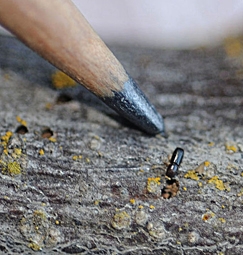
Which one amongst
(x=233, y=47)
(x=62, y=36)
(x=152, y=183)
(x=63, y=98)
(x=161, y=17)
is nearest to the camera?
(x=62, y=36)

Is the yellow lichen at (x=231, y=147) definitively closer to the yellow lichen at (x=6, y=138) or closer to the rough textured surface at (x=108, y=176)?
the rough textured surface at (x=108, y=176)

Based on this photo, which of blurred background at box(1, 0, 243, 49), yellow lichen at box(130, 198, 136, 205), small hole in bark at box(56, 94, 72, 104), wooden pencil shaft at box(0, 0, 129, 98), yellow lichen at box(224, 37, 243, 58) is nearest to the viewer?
wooden pencil shaft at box(0, 0, 129, 98)

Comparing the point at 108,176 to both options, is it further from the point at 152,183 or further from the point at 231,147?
the point at 231,147

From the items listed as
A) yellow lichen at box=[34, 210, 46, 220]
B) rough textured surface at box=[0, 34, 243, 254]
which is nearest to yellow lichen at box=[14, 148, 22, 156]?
rough textured surface at box=[0, 34, 243, 254]

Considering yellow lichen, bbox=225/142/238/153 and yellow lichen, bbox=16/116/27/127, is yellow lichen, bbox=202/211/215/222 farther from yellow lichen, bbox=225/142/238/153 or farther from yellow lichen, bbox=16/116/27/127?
yellow lichen, bbox=16/116/27/127

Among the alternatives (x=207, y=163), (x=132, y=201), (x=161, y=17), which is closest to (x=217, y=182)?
(x=207, y=163)

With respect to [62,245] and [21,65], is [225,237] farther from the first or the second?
[21,65]

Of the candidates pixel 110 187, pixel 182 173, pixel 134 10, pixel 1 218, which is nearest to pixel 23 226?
pixel 1 218
